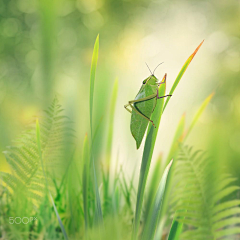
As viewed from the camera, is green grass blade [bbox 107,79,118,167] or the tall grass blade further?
the tall grass blade

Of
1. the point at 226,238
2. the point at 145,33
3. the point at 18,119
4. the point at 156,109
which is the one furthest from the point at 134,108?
the point at 18,119

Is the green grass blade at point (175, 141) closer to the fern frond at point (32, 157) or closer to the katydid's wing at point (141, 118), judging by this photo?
the katydid's wing at point (141, 118)

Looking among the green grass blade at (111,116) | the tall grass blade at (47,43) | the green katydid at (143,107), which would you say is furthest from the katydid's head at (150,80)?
the tall grass blade at (47,43)

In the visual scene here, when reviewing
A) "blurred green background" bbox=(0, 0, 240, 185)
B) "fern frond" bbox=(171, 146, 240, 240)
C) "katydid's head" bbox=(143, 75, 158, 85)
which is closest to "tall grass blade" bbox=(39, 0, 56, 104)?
"blurred green background" bbox=(0, 0, 240, 185)

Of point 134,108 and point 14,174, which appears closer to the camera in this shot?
point 134,108

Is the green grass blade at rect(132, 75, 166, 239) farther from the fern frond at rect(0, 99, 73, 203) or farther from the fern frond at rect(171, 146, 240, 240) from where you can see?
the fern frond at rect(0, 99, 73, 203)

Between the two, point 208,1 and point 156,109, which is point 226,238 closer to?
point 156,109

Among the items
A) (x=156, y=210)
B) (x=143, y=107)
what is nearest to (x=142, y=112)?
(x=143, y=107)
